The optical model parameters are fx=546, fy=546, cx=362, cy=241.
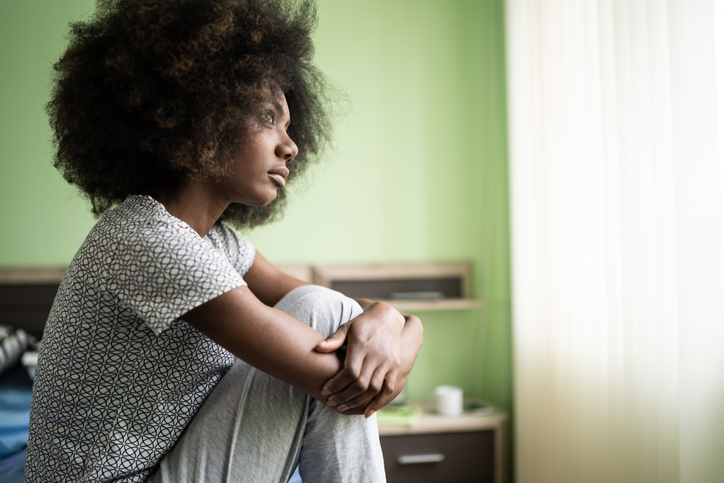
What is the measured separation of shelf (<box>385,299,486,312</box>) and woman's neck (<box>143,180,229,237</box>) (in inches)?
49.9

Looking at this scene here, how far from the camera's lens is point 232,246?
1.28 m

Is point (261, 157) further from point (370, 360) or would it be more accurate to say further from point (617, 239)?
point (617, 239)

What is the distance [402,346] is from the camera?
1.02 meters

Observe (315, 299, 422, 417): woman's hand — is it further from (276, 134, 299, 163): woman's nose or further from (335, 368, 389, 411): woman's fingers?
(276, 134, 299, 163): woman's nose

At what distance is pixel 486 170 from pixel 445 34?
64cm

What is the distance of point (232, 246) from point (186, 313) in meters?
0.48

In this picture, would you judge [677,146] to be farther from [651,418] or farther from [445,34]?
[445,34]

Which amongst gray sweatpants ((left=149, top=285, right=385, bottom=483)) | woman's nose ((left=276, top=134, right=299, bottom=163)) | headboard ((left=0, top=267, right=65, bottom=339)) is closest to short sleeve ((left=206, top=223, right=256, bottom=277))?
woman's nose ((left=276, top=134, right=299, bottom=163))

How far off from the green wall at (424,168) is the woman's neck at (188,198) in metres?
1.27

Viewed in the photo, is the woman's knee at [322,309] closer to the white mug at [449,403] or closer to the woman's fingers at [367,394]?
the woman's fingers at [367,394]

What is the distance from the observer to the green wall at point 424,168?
7.83 feet

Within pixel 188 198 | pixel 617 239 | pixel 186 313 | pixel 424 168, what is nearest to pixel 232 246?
pixel 188 198

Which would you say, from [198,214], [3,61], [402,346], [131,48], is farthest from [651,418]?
[3,61]

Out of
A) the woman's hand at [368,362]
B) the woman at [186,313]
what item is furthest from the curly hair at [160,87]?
the woman's hand at [368,362]
